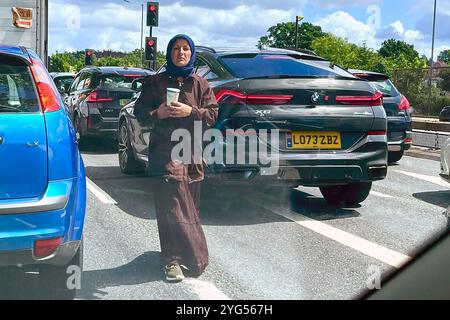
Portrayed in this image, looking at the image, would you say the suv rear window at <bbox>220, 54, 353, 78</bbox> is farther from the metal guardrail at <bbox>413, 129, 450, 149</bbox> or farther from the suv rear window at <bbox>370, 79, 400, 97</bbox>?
the metal guardrail at <bbox>413, 129, 450, 149</bbox>

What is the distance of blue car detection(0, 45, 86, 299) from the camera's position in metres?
3.15

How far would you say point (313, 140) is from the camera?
5.67 metres

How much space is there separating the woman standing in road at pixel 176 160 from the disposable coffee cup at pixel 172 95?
0.05 meters

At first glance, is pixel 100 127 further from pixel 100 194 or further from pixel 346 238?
pixel 346 238

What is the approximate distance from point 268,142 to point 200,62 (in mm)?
1292

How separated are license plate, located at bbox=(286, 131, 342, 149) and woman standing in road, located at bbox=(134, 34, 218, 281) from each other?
1340 millimetres

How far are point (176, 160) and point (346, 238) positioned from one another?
1856 mm

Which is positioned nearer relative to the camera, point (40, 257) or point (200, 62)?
point (40, 257)

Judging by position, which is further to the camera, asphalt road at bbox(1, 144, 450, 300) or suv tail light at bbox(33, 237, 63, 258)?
asphalt road at bbox(1, 144, 450, 300)

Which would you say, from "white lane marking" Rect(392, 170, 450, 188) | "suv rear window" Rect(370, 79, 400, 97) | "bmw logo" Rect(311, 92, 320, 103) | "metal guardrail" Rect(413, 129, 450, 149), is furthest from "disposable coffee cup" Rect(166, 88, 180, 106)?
"metal guardrail" Rect(413, 129, 450, 149)

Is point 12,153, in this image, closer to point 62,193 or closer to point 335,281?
point 62,193
